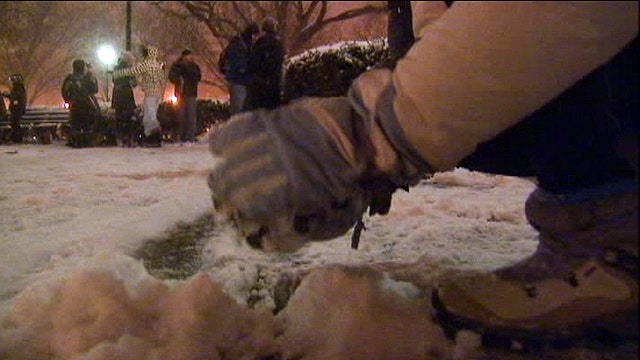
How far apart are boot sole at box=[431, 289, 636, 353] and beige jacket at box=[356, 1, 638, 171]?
0.41 m

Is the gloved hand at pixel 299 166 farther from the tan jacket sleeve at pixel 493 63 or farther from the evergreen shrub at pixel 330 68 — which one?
the evergreen shrub at pixel 330 68

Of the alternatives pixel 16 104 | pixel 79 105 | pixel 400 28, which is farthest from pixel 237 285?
pixel 79 105

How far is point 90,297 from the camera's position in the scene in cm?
169

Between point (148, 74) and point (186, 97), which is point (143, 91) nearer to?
point (148, 74)

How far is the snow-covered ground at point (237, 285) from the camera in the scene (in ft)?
5.08

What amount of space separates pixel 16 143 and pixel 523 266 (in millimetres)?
4183

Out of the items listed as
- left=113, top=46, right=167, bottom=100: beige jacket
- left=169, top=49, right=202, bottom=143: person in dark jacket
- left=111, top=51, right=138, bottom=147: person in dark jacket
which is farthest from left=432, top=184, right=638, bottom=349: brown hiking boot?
left=113, top=46, right=167, bottom=100: beige jacket

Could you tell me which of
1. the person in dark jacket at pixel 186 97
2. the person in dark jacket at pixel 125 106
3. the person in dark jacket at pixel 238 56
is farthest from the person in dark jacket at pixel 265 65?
the person in dark jacket at pixel 186 97

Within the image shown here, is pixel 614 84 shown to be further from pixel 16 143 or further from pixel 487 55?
pixel 16 143

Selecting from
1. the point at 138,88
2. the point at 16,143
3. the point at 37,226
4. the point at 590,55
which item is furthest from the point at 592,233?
the point at 138,88

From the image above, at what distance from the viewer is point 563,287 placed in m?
1.30

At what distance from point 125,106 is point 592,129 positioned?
10.9 meters

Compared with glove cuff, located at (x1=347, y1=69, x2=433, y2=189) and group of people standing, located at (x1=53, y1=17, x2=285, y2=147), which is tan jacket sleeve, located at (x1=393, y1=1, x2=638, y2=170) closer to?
glove cuff, located at (x1=347, y1=69, x2=433, y2=189)

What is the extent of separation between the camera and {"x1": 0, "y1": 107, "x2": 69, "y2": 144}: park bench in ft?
17.1
